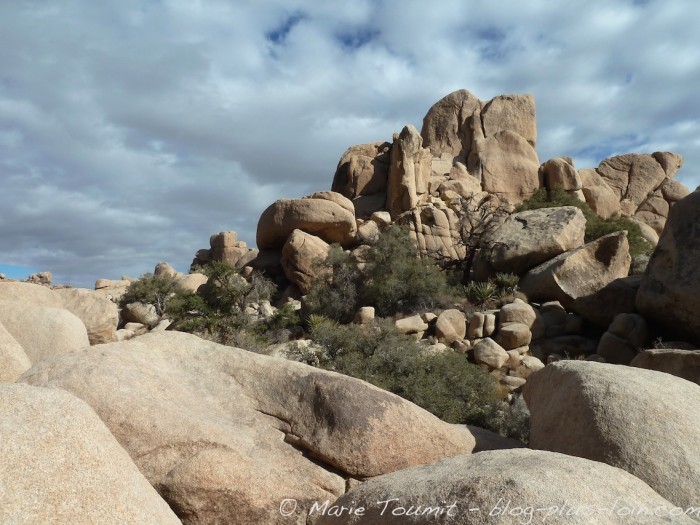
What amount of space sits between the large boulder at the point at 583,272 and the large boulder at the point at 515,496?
19.6 metres

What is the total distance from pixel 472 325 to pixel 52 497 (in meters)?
18.6

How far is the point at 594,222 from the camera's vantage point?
32750mm

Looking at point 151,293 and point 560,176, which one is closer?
point 151,293

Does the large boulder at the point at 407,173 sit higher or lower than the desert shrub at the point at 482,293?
higher

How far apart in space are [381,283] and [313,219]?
8.02m

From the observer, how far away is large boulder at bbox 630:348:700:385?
10352mm

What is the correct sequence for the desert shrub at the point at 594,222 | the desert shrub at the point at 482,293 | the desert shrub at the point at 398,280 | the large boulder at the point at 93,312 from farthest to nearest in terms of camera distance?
1. the desert shrub at the point at 594,222
2. the desert shrub at the point at 398,280
3. the desert shrub at the point at 482,293
4. the large boulder at the point at 93,312

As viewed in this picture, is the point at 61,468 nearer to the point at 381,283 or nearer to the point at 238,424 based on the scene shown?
the point at 238,424

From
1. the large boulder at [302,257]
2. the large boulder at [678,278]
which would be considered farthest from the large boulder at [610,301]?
the large boulder at [302,257]

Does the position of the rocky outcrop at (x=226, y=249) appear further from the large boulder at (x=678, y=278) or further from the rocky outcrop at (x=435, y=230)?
the large boulder at (x=678, y=278)

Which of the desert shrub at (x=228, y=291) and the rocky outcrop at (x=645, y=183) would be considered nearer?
the desert shrub at (x=228, y=291)

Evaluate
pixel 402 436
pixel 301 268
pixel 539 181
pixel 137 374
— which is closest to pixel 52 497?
pixel 137 374

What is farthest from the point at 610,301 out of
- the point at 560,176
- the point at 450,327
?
the point at 560,176

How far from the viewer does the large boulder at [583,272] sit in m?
22.0
